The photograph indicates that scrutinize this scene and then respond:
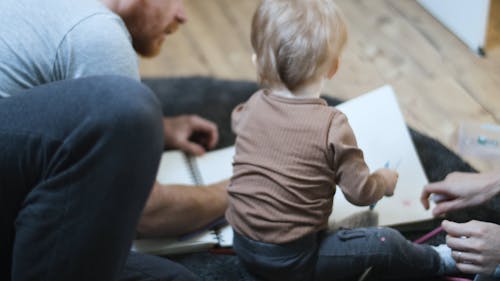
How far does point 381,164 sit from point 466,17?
67cm

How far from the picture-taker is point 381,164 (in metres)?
1.03

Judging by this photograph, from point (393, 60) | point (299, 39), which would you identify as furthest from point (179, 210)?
point (393, 60)

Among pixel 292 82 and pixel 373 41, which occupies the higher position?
pixel 292 82

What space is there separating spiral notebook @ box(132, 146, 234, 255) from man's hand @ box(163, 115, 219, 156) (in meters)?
0.02

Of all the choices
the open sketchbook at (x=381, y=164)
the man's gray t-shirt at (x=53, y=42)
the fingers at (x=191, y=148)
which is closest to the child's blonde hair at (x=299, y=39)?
the open sketchbook at (x=381, y=164)

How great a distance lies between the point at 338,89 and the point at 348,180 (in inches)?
20.3

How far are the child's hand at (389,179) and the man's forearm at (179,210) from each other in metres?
0.32

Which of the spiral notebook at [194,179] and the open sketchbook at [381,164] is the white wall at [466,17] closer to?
the open sketchbook at [381,164]

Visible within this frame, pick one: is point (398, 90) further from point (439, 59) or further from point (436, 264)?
point (436, 264)

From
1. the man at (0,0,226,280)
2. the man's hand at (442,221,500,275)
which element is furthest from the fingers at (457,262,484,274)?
the man at (0,0,226,280)

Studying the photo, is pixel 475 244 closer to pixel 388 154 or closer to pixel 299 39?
pixel 388 154

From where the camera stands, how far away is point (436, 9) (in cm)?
157

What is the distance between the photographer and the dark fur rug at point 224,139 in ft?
3.73

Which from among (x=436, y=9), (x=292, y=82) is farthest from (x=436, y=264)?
(x=436, y=9)
